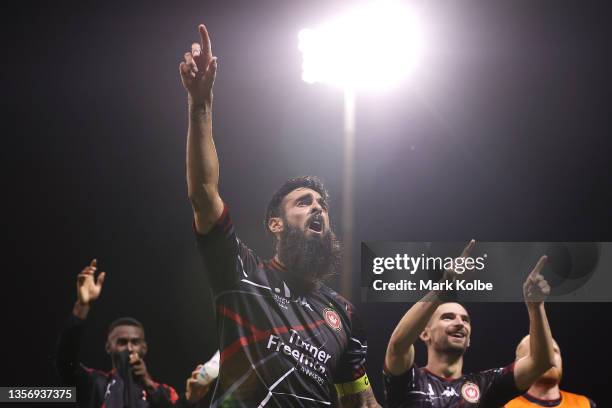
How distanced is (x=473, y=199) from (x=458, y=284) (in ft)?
2.23

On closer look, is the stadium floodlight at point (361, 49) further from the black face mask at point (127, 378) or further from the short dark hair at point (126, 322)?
the black face mask at point (127, 378)

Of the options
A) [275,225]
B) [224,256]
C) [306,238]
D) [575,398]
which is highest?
[275,225]

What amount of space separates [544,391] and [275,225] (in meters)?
2.07

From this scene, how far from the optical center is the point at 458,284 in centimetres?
417

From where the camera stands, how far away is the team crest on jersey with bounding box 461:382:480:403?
3908mm

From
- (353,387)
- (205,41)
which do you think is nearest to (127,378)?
(353,387)

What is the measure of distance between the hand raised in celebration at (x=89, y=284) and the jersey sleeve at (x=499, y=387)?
249 centimetres

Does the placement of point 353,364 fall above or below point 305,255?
below

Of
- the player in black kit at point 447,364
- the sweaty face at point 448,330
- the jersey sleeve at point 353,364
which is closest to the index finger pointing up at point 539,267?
the player in black kit at point 447,364

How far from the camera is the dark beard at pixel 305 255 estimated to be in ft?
11.2

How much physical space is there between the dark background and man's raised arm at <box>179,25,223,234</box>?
1.34 meters

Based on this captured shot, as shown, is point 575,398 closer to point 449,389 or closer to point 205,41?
point 449,389

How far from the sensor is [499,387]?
399 centimetres

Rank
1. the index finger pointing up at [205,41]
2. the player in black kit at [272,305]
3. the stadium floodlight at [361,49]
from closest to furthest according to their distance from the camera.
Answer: the index finger pointing up at [205,41] → the player in black kit at [272,305] → the stadium floodlight at [361,49]
